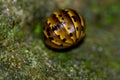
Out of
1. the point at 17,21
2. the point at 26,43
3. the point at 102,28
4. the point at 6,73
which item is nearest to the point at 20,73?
the point at 6,73

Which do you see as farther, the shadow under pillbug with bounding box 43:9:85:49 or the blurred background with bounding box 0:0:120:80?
the shadow under pillbug with bounding box 43:9:85:49

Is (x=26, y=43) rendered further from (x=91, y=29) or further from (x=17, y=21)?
(x=91, y=29)

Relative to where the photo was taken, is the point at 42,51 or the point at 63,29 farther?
the point at 42,51

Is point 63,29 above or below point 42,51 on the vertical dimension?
above

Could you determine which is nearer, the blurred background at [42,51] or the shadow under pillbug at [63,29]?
the blurred background at [42,51]
